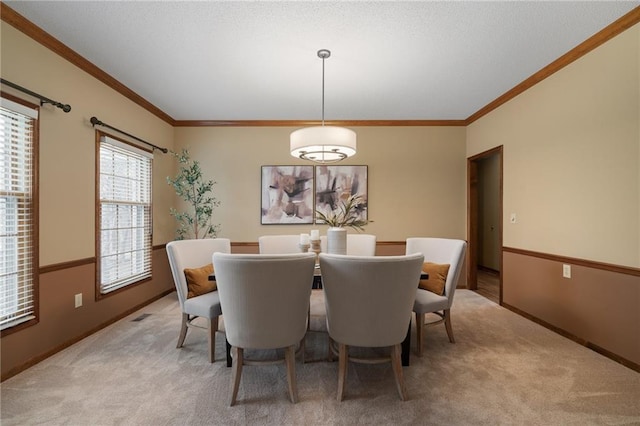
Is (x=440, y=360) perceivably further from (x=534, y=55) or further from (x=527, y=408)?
(x=534, y=55)

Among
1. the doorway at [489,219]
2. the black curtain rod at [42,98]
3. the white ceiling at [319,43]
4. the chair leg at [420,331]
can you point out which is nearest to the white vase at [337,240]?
the chair leg at [420,331]

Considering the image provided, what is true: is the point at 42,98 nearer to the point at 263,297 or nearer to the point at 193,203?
the point at 193,203

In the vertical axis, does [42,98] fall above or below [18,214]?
above

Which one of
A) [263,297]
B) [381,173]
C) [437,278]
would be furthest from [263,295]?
[381,173]

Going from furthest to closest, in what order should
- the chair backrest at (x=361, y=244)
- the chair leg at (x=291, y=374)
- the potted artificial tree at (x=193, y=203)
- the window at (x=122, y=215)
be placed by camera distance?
the potted artificial tree at (x=193, y=203)
the chair backrest at (x=361, y=244)
the window at (x=122, y=215)
the chair leg at (x=291, y=374)

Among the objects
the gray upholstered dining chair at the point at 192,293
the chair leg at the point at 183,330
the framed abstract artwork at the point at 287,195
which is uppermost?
the framed abstract artwork at the point at 287,195

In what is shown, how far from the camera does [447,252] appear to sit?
2777 mm

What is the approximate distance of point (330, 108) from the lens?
4000mm

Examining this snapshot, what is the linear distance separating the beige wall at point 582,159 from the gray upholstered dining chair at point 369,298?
189 cm

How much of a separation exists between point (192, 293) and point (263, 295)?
3.69 feet

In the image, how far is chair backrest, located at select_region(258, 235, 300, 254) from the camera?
3.28m

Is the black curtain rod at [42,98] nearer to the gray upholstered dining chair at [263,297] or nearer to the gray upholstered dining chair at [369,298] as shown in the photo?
the gray upholstered dining chair at [263,297]

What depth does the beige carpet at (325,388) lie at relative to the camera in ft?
5.50

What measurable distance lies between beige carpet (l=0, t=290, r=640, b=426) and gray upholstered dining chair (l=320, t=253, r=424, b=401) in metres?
0.22
